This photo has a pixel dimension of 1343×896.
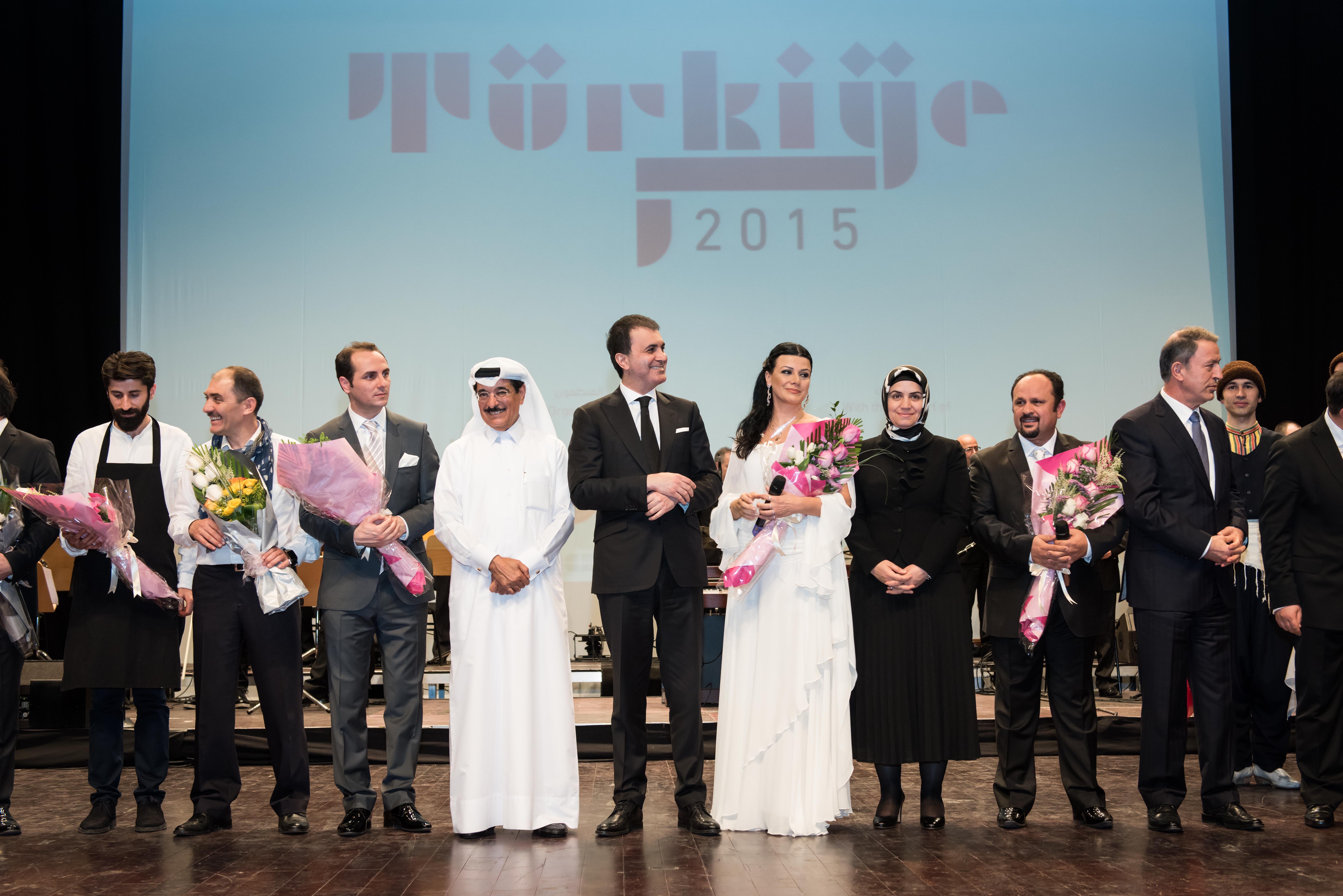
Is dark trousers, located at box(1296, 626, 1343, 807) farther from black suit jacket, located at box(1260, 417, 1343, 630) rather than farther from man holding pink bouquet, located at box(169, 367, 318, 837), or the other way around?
man holding pink bouquet, located at box(169, 367, 318, 837)

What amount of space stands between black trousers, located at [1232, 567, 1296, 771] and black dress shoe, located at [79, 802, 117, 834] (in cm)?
454

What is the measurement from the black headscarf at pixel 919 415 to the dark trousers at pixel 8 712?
337cm

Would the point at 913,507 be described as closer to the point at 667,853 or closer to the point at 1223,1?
the point at 667,853

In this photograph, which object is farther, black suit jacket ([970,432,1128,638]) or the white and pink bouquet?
black suit jacket ([970,432,1128,638])

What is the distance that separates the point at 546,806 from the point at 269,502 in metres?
1.52

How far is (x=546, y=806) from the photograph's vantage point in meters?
3.85

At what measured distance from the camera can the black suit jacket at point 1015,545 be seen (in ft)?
12.8

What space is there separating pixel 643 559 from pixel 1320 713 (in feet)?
8.47

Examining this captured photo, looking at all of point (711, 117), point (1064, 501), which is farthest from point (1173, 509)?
point (711, 117)

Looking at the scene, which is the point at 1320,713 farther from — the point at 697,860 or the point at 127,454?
the point at 127,454

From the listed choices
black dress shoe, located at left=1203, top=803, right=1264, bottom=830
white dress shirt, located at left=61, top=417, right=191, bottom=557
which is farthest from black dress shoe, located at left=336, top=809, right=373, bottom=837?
black dress shoe, located at left=1203, top=803, right=1264, bottom=830

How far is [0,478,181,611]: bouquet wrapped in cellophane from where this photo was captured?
12.6 ft

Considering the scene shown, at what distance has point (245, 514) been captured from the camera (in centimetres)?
385

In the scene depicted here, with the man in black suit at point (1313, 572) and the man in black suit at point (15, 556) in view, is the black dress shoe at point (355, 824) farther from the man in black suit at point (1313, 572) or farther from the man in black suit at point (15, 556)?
the man in black suit at point (1313, 572)
